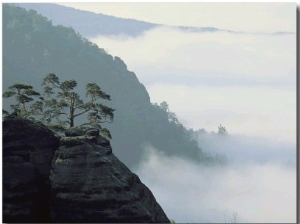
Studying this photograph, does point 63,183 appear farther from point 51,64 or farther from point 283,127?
point 51,64

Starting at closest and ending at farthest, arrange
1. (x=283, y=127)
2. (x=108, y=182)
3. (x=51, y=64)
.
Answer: (x=108, y=182) → (x=283, y=127) → (x=51, y=64)

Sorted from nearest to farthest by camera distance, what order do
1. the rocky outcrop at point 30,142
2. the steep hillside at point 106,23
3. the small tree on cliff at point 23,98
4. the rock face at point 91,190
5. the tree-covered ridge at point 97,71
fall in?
the rock face at point 91,190
the rocky outcrop at point 30,142
the small tree on cliff at point 23,98
the steep hillside at point 106,23
the tree-covered ridge at point 97,71

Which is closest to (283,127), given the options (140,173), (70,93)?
(70,93)

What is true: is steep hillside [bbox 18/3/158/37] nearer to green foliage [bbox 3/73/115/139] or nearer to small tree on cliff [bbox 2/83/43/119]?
green foliage [bbox 3/73/115/139]

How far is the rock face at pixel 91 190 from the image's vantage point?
12016 mm

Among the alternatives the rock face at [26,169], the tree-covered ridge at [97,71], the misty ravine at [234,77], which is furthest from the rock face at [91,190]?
the tree-covered ridge at [97,71]

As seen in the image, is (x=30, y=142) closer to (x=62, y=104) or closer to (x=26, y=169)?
(x=26, y=169)

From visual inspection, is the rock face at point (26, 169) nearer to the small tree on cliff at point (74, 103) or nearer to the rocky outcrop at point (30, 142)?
the rocky outcrop at point (30, 142)

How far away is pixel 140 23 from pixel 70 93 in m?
3.10

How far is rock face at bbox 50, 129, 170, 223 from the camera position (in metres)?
12.0

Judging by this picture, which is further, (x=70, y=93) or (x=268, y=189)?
(x=268, y=189)

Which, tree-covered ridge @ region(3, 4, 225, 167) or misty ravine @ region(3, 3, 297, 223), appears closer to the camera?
misty ravine @ region(3, 3, 297, 223)

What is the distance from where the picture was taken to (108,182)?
12078 millimetres

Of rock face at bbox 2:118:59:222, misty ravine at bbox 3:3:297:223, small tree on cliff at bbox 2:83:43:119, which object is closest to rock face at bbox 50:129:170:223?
rock face at bbox 2:118:59:222
